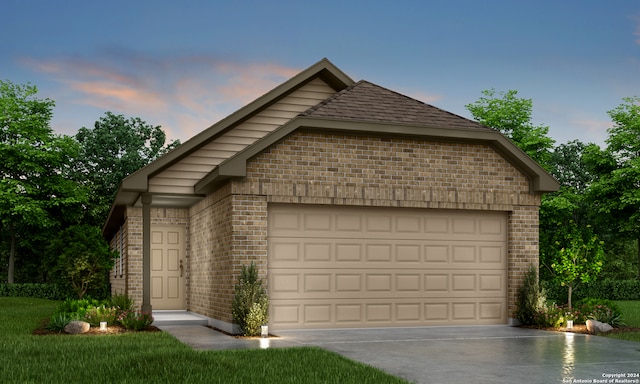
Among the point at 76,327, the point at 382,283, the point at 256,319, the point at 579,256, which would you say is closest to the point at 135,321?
the point at 76,327

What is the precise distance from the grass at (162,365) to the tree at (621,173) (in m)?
33.7

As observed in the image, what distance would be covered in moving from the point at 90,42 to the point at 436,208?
17537mm

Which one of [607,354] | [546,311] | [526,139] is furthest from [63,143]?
[607,354]

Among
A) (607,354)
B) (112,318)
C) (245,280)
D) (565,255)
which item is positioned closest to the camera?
(607,354)

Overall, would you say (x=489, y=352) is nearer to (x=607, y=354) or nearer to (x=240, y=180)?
(x=607, y=354)

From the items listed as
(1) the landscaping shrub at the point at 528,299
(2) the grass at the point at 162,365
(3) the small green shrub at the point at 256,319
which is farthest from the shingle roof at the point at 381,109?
(2) the grass at the point at 162,365

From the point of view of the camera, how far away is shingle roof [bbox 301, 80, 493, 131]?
17.0 m

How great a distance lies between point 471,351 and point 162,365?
18.2 ft

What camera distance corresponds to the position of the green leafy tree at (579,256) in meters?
21.0

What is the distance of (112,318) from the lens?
1652cm

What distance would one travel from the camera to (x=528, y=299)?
17578 millimetres

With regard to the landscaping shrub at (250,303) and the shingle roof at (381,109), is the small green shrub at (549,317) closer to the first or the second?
the shingle roof at (381,109)

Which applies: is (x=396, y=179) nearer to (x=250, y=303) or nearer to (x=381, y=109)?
(x=381, y=109)

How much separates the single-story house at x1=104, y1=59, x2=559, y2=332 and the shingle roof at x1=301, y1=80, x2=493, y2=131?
0.16 feet
